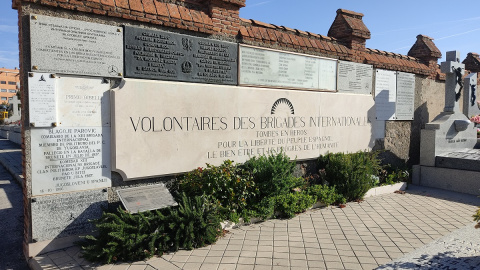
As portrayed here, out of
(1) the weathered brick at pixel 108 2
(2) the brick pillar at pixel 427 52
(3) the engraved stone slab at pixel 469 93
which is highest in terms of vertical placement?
(2) the brick pillar at pixel 427 52

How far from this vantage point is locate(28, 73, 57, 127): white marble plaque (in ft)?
12.7

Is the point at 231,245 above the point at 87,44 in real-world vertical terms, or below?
below

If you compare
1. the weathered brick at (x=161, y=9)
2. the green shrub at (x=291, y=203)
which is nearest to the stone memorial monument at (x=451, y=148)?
the green shrub at (x=291, y=203)

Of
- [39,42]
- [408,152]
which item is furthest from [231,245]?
[408,152]

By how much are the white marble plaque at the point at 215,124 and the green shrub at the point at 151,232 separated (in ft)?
2.65

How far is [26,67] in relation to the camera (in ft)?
12.6

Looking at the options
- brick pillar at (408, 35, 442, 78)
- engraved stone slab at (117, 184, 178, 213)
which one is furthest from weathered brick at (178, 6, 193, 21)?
brick pillar at (408, 35, 442, 78)

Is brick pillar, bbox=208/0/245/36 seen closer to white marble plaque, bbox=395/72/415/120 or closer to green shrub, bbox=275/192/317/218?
green shrub, bbox=275/192/317/218

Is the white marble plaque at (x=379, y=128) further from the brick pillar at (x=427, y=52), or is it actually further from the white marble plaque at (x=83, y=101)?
the white marble plaque at (x=83, y=101)

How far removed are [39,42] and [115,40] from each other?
88 centimetres

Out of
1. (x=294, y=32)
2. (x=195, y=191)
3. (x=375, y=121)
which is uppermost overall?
(x=294, y=32)

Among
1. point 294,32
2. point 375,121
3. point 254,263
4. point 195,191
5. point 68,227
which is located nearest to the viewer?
point 254,263

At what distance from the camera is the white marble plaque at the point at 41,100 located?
3873 mm

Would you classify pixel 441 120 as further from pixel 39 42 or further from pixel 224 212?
pixel 39 42
